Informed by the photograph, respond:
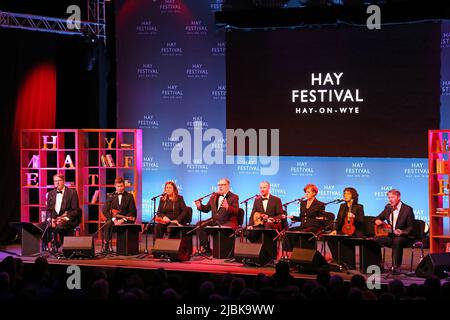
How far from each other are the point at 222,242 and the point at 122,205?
1677 millimetres

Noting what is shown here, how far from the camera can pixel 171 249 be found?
33.9 ft

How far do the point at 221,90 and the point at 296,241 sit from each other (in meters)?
3.69

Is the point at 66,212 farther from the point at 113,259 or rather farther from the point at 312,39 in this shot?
the point at 312,39

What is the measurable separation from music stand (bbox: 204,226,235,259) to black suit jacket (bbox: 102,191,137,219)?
4.23 feet

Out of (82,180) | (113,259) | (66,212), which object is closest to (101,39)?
(82,180)

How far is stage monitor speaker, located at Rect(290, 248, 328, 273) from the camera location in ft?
30.6

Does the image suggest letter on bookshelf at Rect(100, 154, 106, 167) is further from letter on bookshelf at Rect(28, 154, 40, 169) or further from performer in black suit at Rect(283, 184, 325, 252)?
performer in black suit at Rect(283, 184, 325, 252)

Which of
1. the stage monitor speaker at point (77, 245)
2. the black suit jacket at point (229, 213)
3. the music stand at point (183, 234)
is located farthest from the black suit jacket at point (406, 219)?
the stage monitor speaker at point (77, 245)

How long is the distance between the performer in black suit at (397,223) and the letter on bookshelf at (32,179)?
226 inches

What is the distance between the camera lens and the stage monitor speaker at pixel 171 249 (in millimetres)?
10344

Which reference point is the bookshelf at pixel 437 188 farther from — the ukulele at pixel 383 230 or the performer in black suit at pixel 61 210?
the performer in black suit at pixel 61 210

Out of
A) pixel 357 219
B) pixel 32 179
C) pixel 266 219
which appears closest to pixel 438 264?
pixel 357 219

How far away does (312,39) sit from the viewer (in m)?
12.0

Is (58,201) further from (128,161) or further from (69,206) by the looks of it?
(128,161)
